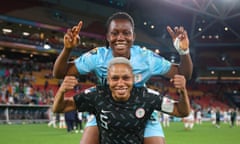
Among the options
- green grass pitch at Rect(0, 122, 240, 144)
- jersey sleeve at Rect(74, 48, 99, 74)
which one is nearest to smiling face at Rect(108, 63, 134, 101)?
jersey sleeve at Rect(74, 48, 99, 74)

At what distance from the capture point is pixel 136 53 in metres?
4.95

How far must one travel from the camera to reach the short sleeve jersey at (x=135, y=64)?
4852 millimetres

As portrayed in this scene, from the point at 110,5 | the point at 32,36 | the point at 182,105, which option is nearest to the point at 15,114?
the point at 32,36

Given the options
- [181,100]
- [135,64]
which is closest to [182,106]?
[181,100]

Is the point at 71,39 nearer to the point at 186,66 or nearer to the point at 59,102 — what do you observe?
the point at 59,102

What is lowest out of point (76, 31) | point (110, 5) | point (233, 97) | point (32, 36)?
point (233, 97)

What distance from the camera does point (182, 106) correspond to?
4391 mm

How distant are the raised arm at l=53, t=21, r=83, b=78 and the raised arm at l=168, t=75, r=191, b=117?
1.20 metres

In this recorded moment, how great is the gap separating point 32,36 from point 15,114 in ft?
52.3

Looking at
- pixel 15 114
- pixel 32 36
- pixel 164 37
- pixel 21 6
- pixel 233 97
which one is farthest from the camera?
pixel 233 97

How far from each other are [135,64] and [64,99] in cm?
97

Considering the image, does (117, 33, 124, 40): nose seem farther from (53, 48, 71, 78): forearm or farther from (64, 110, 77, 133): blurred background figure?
(64, 110, 77, 133): blurred background figure

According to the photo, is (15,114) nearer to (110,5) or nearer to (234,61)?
(110,5)

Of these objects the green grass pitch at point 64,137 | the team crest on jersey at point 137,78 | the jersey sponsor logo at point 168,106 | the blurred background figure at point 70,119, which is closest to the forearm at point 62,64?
the team crest on jersey at point 137,78
